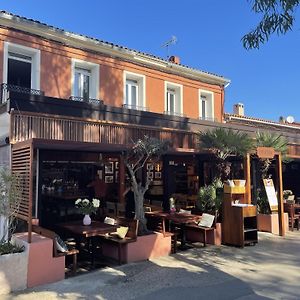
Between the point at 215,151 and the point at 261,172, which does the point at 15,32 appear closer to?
the point at 215,151

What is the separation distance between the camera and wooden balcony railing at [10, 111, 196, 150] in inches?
312

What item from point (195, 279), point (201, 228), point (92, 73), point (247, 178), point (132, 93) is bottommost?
point (195, 279)

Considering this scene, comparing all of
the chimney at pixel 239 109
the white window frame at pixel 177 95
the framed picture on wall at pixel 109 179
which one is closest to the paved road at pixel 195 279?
the framed picture on wall at pixel 109 179

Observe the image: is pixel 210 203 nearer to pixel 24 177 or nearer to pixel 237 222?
pixel 237 222

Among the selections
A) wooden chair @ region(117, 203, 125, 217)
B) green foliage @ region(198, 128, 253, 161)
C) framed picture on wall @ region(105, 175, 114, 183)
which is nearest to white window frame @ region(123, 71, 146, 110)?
framed picture on wall @ region(105, 175, 114, 183)

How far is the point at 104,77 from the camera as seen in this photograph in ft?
48.0

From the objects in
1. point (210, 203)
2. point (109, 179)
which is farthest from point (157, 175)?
point (210, 203)

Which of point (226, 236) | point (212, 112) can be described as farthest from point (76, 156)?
point (212, 112)

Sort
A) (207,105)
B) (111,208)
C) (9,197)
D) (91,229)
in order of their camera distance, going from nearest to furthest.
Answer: (9,197), (91,229), (111,208), (207,105)

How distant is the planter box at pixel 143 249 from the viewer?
788 cm

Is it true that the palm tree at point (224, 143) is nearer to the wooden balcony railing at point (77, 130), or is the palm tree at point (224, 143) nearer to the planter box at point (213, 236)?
the wooden balcony railing at point (77, 130)

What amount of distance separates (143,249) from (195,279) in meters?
1.67

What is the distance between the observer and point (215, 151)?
1028 cm

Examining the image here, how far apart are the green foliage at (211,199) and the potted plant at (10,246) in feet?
16.2
